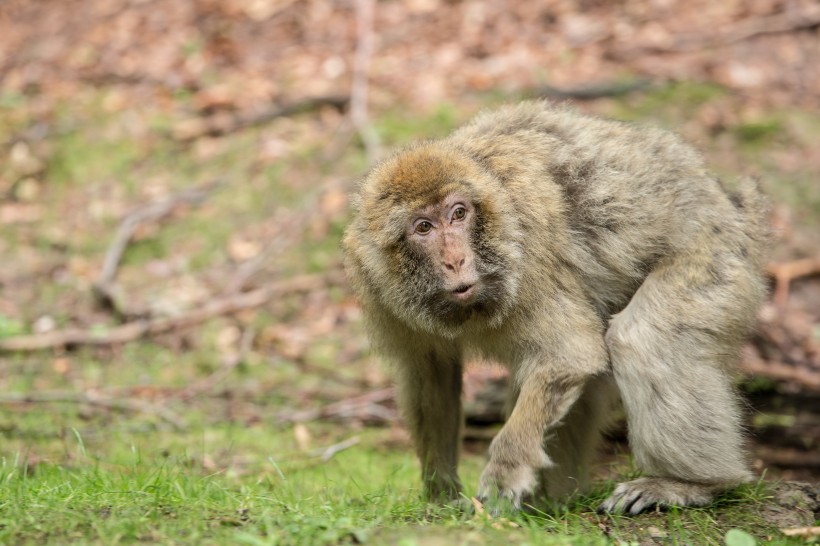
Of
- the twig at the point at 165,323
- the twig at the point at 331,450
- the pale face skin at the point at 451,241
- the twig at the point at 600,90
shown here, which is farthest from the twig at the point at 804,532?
the twig at the point at 600,90

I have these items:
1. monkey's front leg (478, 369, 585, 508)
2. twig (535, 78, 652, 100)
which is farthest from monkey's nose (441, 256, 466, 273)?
twig (535, 78, 652, 100)

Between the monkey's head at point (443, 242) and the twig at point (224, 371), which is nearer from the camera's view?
the monkey's head at point (443, 242)

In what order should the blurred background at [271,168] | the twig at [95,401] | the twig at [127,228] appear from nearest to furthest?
the twig at [95,401] < the blurred background at [271,168] < the twig at [127,228]

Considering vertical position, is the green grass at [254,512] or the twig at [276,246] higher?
the twig at [276,246]

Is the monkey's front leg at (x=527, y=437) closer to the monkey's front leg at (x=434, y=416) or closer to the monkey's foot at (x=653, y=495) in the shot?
the monkey's foot at (x=653, y=495)

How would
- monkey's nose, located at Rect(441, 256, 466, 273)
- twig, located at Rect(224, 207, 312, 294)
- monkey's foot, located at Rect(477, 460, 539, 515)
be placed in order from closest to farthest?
monkey's nose, located at Rect(441, 256, 466, 273) → monkey's foot, located at Rect(477, 460, 539, 515) → twig, located at Rect(224, 207, 312, 294)

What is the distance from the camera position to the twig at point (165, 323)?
8.51m

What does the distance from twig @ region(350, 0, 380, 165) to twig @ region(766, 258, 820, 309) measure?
4.31 metres

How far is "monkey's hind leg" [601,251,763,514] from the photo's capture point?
15.9ft

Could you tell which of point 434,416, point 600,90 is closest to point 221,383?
point 434,416

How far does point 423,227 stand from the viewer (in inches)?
185

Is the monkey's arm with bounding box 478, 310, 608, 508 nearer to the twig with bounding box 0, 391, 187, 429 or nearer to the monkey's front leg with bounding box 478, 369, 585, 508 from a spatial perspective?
the monkey's front leg with bounding box 478, 369, 585, 508

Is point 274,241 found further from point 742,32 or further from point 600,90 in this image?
point 742,32

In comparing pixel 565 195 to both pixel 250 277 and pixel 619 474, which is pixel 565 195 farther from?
pixel 250 277
